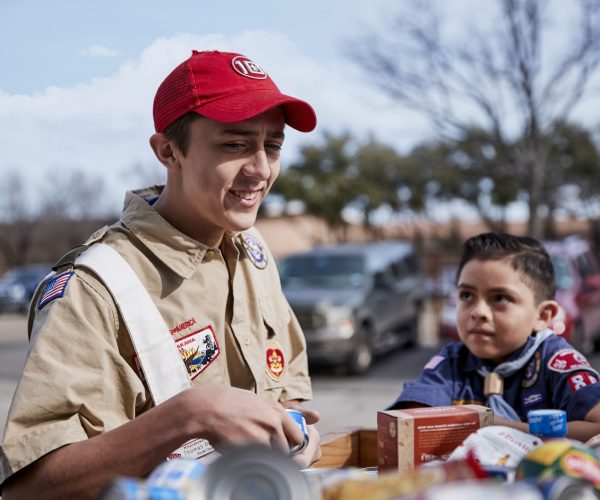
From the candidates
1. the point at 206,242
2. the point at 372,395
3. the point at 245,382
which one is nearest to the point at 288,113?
the point at 206,242

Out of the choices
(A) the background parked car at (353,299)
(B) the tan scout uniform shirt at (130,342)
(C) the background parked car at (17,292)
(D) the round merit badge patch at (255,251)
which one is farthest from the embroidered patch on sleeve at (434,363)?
(C) the background parked car at (17,292)

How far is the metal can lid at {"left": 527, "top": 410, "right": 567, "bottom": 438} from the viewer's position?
5.58ft

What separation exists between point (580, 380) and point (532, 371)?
0.63ft

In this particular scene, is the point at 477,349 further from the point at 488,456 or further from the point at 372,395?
the point at 372,395

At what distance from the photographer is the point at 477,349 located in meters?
2.55

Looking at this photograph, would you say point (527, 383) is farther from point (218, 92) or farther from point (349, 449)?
point (218, 92)

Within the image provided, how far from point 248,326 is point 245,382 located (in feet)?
0.58

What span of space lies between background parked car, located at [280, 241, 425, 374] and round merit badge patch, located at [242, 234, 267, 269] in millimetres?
7544

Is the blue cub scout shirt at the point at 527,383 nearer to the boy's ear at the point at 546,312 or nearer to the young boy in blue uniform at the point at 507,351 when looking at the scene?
the young boy in blue uniform at the point at 507,351

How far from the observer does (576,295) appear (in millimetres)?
10242

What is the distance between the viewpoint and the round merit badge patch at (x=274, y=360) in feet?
8.09

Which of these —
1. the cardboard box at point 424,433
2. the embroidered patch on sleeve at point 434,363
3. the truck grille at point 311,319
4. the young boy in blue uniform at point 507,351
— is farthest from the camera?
the truck grille at point 311,319

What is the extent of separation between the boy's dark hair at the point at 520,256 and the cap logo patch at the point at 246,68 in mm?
1040

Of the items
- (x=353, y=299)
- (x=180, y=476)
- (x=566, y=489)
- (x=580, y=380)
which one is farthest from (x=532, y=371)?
(x=353, y=299)
